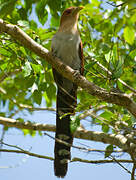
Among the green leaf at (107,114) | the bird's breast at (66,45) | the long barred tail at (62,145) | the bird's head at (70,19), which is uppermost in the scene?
the bird's head at (70,19)

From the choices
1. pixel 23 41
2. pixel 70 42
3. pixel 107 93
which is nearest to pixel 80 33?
pixel 70 42

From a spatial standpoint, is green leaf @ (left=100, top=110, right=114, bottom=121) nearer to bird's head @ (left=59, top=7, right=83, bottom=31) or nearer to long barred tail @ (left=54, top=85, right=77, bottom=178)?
long barred tail @ (left=54, top=85, right=77, bottom=178)

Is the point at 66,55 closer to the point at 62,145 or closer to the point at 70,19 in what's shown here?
the point at 70,19

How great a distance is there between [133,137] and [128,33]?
158 centimetres

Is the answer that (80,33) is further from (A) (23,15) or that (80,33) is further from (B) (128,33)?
(B) (128,33)

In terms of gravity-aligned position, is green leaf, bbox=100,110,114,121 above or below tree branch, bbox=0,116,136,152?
above

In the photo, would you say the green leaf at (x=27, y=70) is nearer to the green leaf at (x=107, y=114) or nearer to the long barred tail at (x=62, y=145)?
the long barred tail at (x=62, y=145)

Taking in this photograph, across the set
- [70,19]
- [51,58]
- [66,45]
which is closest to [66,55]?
[66,45]

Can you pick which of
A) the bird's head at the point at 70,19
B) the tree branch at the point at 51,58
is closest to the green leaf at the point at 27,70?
the tree branch at the point at 51,58

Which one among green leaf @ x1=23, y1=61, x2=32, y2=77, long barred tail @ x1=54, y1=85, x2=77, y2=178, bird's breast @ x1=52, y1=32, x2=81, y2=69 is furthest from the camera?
bird's breast @ x1=52, y1=32, x2=81, y2=69

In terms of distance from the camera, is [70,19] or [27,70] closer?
[27,70]

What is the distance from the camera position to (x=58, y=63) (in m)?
3.02

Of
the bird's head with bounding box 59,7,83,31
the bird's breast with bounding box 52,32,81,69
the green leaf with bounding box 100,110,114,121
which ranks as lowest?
the green leaf with bounding box 100,110,114,121

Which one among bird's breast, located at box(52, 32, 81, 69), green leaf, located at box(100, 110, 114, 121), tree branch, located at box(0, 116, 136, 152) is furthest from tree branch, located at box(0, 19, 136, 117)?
Answer: bird's breast, located at box(52, 32, 81, 69)
